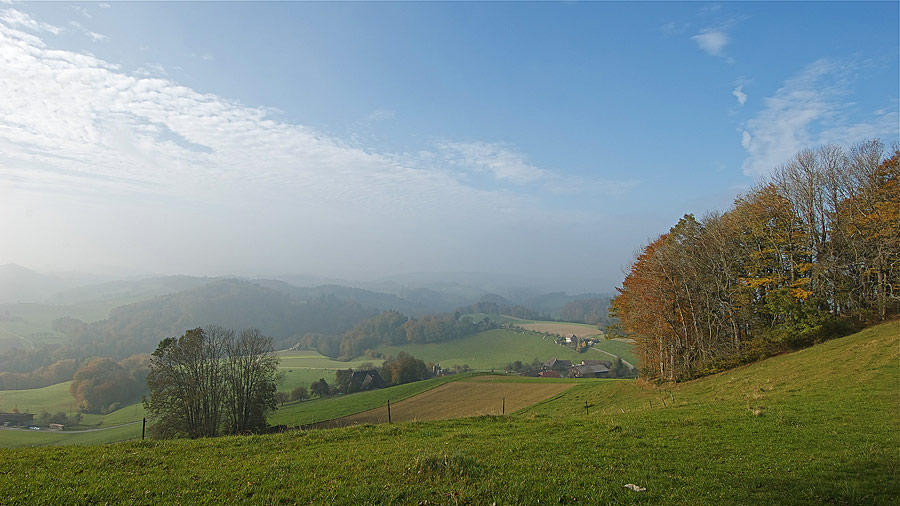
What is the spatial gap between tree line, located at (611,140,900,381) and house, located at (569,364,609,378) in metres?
39.8

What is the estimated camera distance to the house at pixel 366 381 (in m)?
71.9

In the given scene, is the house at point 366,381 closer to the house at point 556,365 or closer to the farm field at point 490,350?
the farm field at point 490,350

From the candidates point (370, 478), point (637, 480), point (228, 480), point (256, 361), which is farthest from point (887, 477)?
point (256, 361)

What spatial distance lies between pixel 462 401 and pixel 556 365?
141 ft

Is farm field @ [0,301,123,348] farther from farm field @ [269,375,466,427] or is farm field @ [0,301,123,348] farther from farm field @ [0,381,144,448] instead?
farm field @ [269,375,466,427]

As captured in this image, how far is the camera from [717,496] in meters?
7.76

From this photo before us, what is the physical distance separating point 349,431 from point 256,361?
2676cm

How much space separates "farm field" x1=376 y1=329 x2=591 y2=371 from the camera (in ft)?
322

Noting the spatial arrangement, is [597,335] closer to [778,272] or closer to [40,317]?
[778,272]

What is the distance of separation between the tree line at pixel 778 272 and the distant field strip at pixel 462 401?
48.7 ft

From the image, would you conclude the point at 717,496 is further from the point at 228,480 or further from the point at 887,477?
the point at 228,480

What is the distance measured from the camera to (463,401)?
49750 mm

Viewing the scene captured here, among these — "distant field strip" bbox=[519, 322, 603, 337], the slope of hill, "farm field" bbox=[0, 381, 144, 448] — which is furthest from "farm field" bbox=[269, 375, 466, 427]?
the slope of hill

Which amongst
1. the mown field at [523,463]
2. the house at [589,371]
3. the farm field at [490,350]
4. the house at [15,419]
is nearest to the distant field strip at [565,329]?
the farm field at [490,350]
